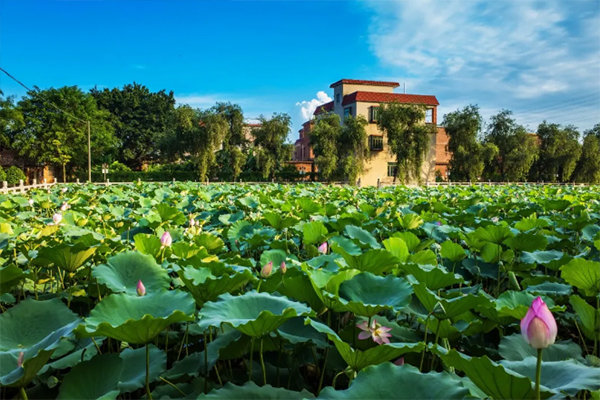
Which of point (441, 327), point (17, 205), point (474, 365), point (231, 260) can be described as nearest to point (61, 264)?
point (231, 260)

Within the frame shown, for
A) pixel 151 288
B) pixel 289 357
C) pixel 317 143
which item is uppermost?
pixel 317 143

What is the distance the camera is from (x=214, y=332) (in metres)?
1.16

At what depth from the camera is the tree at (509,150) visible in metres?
29.8

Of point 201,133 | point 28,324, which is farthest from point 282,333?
point 201,133

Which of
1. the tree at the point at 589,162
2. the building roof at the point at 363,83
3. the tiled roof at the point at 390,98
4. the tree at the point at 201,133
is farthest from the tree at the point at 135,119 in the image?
the tree at the point at 589,162

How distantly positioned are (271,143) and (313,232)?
26.2 m

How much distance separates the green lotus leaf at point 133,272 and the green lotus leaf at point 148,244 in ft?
0.79

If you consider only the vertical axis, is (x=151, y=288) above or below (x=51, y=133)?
below

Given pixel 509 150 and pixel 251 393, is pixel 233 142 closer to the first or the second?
pixel 509 150

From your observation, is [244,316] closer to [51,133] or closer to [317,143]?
[317,143]

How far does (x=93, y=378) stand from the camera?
2.75 feet

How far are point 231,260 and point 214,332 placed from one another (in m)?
0.35

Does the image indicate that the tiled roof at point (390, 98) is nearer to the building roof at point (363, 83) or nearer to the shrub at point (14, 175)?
the building roof at point (363, 83)

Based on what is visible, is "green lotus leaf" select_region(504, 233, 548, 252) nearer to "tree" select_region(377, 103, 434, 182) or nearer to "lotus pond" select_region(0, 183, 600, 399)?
"lotus pond" select_region(0, 183, 600, 399)
